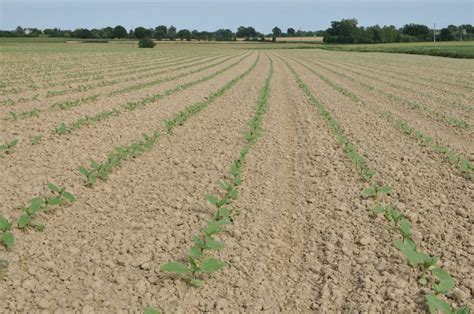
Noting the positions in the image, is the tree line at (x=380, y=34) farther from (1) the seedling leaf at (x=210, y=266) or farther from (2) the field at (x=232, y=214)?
(1) the seedling leaf at (x=210, y=266)

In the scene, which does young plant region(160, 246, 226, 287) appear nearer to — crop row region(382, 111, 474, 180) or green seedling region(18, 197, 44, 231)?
green seedling region(18, 197, 44, 231)

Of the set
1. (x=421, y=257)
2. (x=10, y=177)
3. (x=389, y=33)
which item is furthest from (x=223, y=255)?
(x=389, y=33)

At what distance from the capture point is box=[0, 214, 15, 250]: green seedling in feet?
13.7

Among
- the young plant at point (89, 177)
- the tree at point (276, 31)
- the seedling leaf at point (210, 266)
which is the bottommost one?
the seedling leaf at point (210, 266)

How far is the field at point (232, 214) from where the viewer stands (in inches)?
148

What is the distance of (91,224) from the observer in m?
4.97

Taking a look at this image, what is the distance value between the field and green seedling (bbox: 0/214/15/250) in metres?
0.02

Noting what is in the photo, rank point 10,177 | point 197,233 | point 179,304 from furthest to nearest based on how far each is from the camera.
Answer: point 10,177
point 197,233
point 179,304

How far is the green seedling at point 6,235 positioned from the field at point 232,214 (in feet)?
0.06

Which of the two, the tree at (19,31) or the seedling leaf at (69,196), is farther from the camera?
the tree at (19,31)

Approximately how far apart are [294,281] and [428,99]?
1336 centimetres

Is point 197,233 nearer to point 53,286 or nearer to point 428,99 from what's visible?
point 53,286

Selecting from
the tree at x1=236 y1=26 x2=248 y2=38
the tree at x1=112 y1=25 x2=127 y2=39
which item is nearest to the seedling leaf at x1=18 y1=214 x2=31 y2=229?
the tree at x1=112 y1=25 x2=127 y2=39

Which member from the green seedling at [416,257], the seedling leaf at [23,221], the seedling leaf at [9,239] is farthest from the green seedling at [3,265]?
the green seedling at [416,257]
